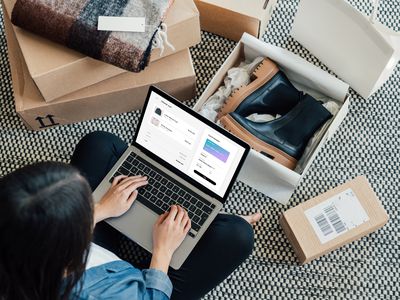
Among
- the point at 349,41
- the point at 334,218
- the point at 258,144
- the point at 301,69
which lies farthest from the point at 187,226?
the point at 349,41

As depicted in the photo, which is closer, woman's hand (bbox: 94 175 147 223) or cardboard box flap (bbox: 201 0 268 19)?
woman's hand (bbox: 94 175 147 223)

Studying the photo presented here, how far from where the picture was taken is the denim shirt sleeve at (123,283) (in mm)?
977

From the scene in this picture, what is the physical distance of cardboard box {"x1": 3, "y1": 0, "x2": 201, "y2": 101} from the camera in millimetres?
1201

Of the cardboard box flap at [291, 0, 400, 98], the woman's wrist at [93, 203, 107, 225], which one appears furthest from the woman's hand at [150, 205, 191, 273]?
the cardboard box flap at [291, 0, 400, 98]

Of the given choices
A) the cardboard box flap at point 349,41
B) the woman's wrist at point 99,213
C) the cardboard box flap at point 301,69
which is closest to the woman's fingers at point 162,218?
the woman's wrist at point 99,213

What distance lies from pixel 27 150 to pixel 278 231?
69 centimetres

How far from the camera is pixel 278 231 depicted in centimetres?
139

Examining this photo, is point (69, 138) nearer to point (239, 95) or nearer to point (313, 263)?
point (239, 95)

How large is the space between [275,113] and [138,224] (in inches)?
17.9

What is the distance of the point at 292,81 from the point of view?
4.69ft

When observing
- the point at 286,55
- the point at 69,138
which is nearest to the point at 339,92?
the point at 286,55

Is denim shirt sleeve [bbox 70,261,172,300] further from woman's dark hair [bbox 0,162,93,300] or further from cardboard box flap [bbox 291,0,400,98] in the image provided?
cardboard box flap [bbox 291,0,400,98]

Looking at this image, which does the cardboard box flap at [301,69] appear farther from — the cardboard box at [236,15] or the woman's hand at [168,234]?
the woman's hand at [168,234]

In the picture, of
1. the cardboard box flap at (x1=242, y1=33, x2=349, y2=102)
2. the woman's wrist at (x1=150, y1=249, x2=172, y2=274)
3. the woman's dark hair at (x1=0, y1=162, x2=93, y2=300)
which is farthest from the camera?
the cardboard box flap at (x1=242, y1=33, x2=349, y2=102)
